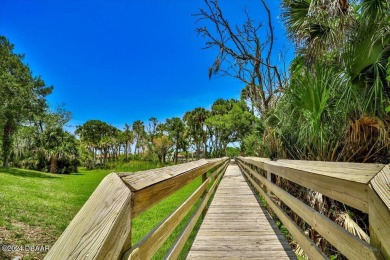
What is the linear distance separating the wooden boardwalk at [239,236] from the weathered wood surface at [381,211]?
2.11 meters

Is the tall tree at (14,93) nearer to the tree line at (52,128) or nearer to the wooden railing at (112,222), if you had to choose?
the tree line at (52,128)

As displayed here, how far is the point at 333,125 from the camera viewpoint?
431 cm

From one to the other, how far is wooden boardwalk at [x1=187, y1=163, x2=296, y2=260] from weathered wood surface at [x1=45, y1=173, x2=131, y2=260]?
2237 mm

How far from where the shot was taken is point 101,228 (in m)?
0.88

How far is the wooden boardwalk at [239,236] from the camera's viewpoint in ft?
10.1

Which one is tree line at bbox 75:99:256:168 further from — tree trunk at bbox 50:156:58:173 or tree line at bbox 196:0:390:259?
tree line at bbox 196:0:390:259

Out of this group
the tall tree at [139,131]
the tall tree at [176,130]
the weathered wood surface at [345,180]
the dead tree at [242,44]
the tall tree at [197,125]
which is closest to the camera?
the weathered wood surface at [345,180]

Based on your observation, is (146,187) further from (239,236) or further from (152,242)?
(239,236)

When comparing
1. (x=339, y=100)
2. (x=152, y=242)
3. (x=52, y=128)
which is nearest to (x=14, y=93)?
(x=52, y=128)

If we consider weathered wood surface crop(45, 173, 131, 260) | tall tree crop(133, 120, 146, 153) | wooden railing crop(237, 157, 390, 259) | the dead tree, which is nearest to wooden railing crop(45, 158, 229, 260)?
weathered wood surface crop(45, 173, 131, 260)

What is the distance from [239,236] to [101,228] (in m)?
3.15

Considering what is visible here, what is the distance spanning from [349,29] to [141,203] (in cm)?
551

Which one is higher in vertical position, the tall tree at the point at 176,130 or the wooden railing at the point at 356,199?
the tall tree at the point at 176,130

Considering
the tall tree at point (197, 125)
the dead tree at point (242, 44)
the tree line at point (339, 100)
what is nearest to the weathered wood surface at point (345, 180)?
the tree line at point (339, 100)
